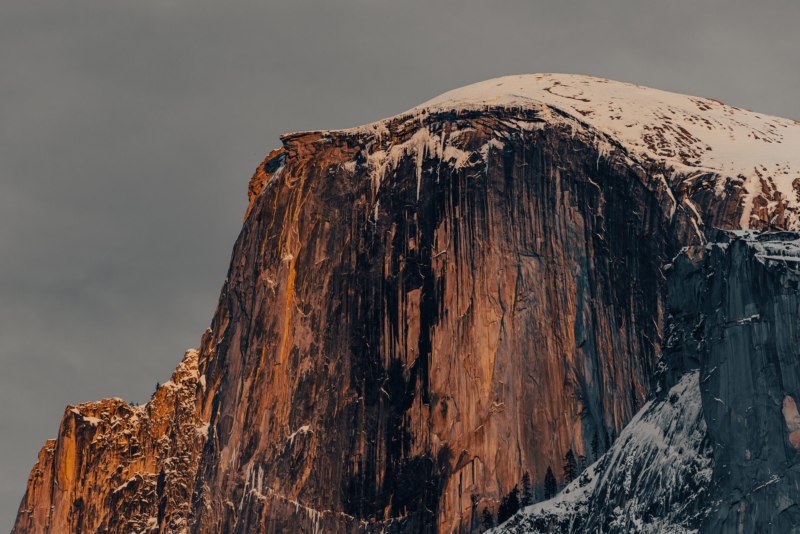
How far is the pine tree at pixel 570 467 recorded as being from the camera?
7461 inches

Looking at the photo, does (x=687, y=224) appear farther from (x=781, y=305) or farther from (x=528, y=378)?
(x=781, y=305)

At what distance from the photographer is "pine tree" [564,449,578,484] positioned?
622 feet

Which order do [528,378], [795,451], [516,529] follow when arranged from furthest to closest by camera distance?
[528,378], [516,529], [795,451]

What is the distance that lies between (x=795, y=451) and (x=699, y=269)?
23.1 m

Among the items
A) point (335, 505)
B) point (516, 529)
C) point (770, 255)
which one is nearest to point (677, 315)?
point (770, 255)

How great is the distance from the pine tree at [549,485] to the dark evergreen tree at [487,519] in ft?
17.2

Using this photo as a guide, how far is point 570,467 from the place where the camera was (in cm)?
19000

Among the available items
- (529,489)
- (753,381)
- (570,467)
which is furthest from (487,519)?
(753,381)

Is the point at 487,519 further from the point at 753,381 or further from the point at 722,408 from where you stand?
the point at 753,381

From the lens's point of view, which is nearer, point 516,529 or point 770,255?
point 770,255

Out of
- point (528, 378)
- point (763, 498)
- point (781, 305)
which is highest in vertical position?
point (528, 378)

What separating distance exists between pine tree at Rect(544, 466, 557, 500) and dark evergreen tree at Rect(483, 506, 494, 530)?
526cm

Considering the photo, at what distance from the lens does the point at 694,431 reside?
158250 mm

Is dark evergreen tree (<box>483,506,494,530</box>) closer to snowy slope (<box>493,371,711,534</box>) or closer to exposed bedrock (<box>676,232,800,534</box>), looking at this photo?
snowy slope (<box>493,371,711,534</box>)
